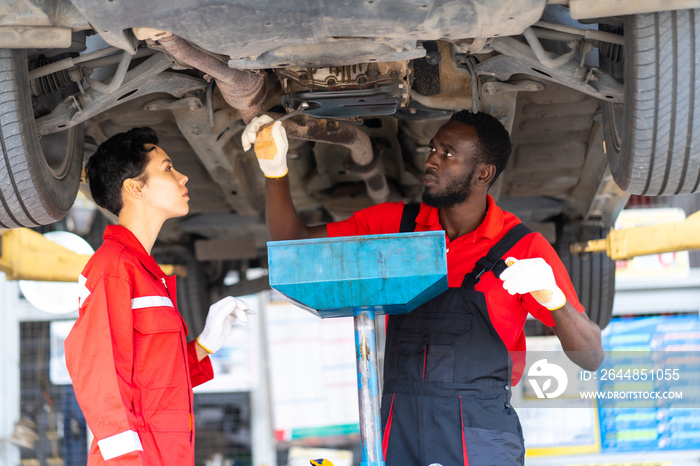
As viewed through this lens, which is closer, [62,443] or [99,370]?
[99,370]

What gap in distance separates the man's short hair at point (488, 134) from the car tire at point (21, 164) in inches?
51.2

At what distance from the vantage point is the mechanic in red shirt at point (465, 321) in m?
2.01

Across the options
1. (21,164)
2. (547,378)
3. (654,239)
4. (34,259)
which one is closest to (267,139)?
(21,164)

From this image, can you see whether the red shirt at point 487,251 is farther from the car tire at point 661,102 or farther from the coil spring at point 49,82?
the coil spring at point 49,82

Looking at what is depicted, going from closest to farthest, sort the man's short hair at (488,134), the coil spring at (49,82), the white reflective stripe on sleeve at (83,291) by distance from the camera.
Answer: the white reflective stripe on sleeve at (83,291)
the coil spring at (49,82)
the man's short hair at (488,134)

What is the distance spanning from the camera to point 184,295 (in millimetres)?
4141

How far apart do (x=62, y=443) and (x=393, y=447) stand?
19.5 ft

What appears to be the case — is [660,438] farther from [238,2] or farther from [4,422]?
[4,422]

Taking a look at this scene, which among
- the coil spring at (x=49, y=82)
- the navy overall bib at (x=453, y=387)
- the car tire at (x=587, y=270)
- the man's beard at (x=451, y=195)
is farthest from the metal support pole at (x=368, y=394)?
the car tire at (x=587, y=270)

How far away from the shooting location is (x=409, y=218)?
2.47m

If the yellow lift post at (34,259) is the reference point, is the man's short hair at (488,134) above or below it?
above

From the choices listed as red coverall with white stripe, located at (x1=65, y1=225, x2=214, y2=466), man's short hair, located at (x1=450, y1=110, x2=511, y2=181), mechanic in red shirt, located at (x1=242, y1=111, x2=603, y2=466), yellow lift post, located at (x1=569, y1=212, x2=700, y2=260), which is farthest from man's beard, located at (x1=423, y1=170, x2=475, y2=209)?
yellow lift post, located at (x1=569, y1=212, x2=700, y2=260)

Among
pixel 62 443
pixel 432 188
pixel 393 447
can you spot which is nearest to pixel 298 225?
pixel 432 188

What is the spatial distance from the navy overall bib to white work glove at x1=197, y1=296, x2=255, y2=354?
0.47m
